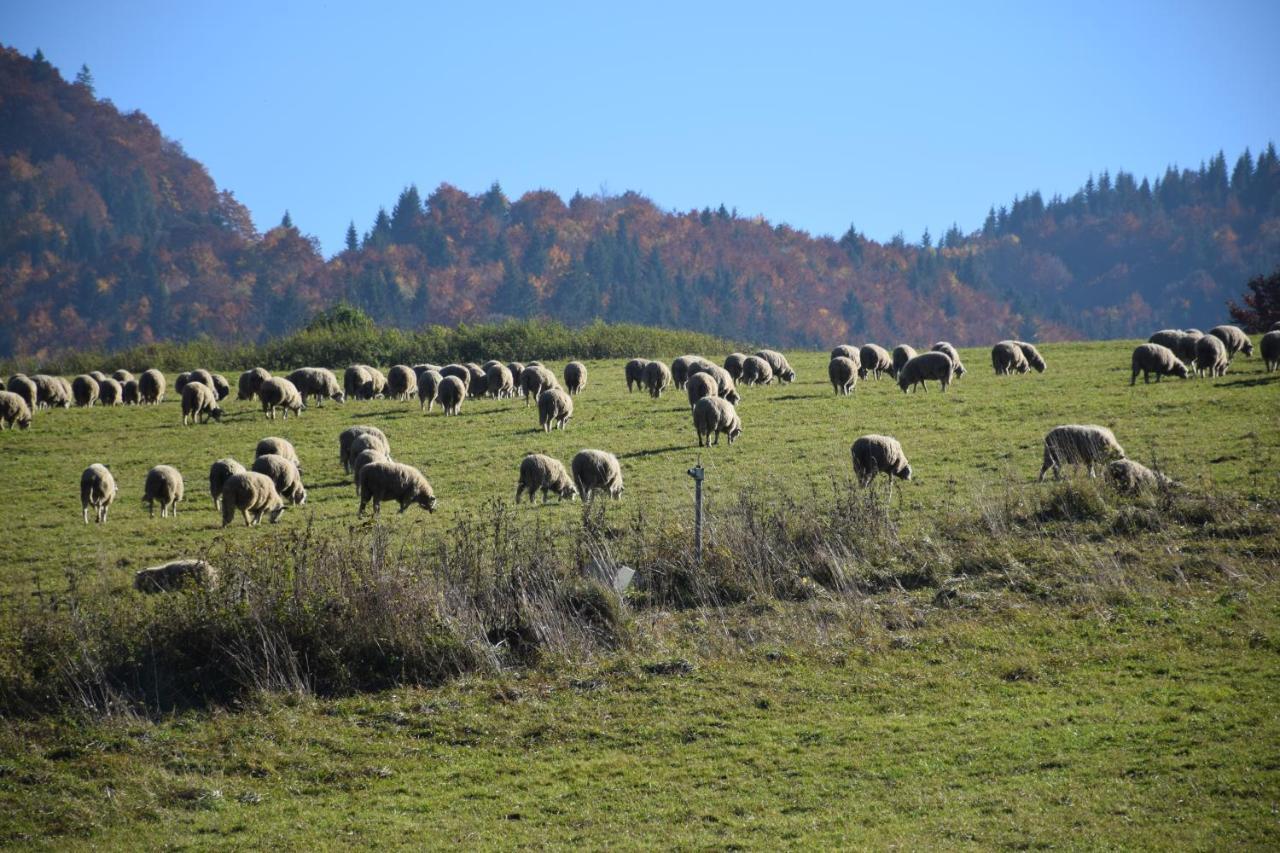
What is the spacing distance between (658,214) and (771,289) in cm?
2170

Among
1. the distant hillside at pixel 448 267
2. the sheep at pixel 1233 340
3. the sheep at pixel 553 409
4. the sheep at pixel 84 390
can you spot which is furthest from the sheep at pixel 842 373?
the distant hillside at pixel 448 267

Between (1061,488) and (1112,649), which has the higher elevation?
(1061,488)

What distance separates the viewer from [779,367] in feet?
159

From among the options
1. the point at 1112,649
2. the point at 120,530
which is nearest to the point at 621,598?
the point at 1112,649

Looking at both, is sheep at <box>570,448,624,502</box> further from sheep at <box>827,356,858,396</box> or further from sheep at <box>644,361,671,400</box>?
sheep at <box>644,361,671,400</box>

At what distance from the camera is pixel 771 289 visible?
465ft

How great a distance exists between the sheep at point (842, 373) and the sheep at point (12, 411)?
28392 millimetres

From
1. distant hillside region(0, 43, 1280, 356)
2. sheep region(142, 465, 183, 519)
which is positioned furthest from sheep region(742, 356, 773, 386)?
distant hillside region(0, 43, 1280, 356)

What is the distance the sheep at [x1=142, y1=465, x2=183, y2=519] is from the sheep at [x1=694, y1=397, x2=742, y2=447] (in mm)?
13341

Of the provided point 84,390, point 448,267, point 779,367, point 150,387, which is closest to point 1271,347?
point 779,367

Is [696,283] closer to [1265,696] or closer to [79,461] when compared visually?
[79,461]

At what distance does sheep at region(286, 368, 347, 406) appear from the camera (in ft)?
147

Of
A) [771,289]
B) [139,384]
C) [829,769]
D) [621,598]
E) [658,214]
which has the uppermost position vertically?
[658,214]

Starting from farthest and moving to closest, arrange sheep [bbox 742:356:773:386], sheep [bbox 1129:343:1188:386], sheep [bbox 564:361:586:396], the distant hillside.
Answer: the distant hillside → sheep [bbox 742:356:773:386] → sheep [bbox 564:361:586:396] → sheep [bbox 1129:343:1188:386]
